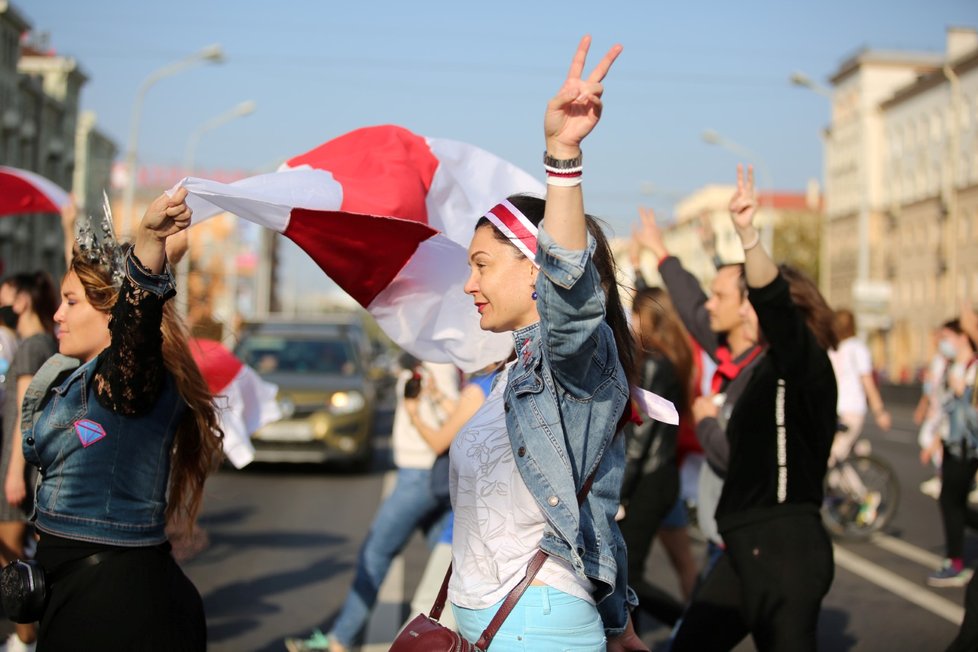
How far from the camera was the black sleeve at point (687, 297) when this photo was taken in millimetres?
5887

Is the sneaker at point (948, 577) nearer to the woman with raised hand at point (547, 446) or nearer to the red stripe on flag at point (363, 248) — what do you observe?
the red stripe on flag at point (363, 248)

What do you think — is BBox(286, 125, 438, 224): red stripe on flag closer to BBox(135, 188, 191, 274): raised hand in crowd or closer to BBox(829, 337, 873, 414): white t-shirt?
BBox(135, 188, 191, 274): raised hand in crowd

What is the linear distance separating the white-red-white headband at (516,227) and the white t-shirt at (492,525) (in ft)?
1.35

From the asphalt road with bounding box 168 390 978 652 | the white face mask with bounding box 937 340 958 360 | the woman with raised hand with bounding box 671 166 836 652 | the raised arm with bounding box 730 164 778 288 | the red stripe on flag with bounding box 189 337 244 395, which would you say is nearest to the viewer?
the raised arm with bounding box 730 164 778 288

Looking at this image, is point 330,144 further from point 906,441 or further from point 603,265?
point 906,441

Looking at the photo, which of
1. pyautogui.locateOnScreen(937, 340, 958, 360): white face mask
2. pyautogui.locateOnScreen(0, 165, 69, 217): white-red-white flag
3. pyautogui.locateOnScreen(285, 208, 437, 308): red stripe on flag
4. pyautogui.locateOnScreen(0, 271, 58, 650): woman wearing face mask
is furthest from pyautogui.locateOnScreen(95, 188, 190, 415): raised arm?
pyautogui.locateOnScreen(937, 340, 958, 360): white face mask

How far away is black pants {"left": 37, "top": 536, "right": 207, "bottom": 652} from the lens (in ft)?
11.1

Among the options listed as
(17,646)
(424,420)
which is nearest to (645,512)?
(424,420)

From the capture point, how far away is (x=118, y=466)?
349 cm

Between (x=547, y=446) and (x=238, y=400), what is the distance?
10.8 feet

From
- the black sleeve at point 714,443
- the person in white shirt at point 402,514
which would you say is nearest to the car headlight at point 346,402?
the person in white shirt at point 402,514

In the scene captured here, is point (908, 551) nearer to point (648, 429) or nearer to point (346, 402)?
point (648, 429)

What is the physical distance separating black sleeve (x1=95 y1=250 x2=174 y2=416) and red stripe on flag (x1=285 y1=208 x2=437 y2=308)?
1009mm

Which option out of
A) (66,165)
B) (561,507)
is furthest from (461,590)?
(66,165)
